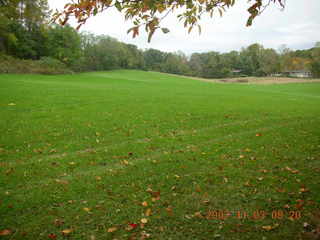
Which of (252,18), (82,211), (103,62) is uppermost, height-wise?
(103,62)

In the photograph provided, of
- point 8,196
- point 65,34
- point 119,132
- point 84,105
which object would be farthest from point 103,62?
point 8,196

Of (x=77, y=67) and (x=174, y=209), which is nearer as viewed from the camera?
(x=174, y=209)

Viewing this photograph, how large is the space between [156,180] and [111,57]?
7784 centimetres

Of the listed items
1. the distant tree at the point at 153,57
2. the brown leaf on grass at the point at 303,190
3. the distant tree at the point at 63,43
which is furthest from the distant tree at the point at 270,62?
the brown leaf on grass at the point at 303,190

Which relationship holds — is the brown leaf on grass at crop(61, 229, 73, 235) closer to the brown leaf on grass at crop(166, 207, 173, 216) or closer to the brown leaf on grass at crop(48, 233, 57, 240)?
the brown leaf on grass at crop(48, 233, 57, 240)

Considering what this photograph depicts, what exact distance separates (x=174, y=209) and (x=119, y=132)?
6.06 meters

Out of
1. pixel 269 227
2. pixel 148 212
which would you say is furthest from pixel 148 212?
pixel 269 227

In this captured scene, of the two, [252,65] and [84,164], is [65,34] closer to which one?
[84,164]

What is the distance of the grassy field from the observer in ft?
14.0

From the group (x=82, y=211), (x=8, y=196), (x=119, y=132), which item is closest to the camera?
(x=82, y=211)

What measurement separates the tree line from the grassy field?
2145cm

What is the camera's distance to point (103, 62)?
79.8m

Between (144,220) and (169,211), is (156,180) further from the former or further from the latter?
(144,220)
